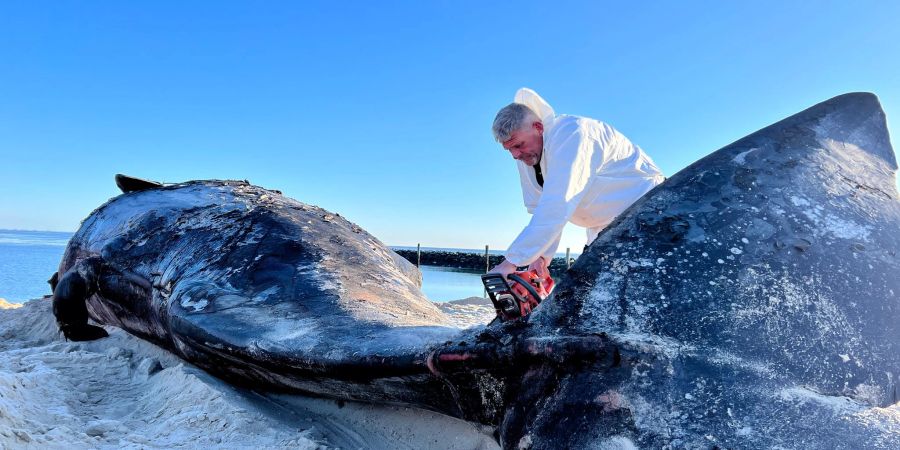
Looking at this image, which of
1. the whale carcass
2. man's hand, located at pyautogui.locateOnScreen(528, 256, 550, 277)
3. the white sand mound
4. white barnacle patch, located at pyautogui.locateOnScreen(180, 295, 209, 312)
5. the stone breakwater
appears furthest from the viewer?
the stone breakwater

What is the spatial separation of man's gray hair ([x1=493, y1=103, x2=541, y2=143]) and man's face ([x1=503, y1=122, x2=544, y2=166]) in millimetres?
22

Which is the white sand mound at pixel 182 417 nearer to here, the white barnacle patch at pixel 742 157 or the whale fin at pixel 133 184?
the white barnacle patch at pixel 742 157

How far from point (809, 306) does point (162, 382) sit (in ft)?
9.72

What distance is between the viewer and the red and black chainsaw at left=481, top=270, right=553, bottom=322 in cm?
240

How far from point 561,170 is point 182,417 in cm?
199

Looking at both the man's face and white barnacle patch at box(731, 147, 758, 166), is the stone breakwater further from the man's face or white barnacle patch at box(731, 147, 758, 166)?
white barnacle patch at box(731, 147, 758, 166)

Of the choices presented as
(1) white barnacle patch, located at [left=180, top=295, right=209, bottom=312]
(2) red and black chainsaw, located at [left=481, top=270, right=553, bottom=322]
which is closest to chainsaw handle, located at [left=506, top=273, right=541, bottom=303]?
(2) red and black chainsaw, located at [left=481, top=270, right=553, bottom=322]

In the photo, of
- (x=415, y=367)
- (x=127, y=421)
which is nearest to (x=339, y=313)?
(x=415, y=367)

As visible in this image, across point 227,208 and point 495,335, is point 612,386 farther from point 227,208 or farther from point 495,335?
point 227,208

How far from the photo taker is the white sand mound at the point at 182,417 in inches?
88.6

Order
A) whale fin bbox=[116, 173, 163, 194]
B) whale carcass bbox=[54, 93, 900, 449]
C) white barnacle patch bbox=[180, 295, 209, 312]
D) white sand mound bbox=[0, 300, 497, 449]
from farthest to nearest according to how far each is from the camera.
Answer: whale fin bbox=[116, 173, 163, 194]
white barnacle patch bbox=[180, 295, 209, 312]
white sand mound bbox=[0, 300, 497, 449]
whale carcass bbox=[54, 93, 900, 449]

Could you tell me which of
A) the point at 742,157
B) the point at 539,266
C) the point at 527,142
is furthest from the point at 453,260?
the point at 742,157

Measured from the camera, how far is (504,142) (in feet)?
10.3

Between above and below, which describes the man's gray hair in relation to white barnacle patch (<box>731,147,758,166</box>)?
above
